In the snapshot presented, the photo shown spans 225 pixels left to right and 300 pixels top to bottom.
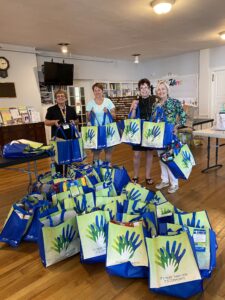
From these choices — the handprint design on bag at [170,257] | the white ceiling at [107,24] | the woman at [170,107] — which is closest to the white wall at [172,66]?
the white ceiling at [107,24]

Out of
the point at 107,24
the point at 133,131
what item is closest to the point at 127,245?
the point at 133,131

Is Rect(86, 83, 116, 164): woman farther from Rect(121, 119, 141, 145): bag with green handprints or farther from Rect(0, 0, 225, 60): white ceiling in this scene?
Rect(0, 0, 225, 60): white ceiling

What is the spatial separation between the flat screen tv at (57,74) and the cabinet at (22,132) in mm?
1263

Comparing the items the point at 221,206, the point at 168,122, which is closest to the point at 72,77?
the point at 168,122

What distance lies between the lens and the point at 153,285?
1378 mm

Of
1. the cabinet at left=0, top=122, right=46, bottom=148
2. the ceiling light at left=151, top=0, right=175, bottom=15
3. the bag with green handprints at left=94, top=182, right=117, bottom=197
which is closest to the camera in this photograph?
the bag with green handprints at left=94, top=182, right=117, bottom=197

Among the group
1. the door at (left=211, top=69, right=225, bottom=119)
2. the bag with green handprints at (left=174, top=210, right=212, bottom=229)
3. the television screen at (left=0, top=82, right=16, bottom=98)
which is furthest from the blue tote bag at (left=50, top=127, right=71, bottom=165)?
the door at (left=211, top=69, right=225, bottom=119)

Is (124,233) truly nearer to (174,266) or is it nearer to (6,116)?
(174,266)

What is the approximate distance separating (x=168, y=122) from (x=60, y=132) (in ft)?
4.07

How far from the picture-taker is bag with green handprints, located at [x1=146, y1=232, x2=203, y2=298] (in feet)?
4.39

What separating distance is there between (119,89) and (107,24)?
4105 mm

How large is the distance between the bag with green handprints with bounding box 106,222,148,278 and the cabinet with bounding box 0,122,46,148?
13.9 ft

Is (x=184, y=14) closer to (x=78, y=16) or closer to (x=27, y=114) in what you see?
(x=78, y=16)

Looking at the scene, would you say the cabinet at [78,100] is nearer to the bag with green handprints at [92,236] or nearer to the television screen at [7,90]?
the television screen at [7,90]
